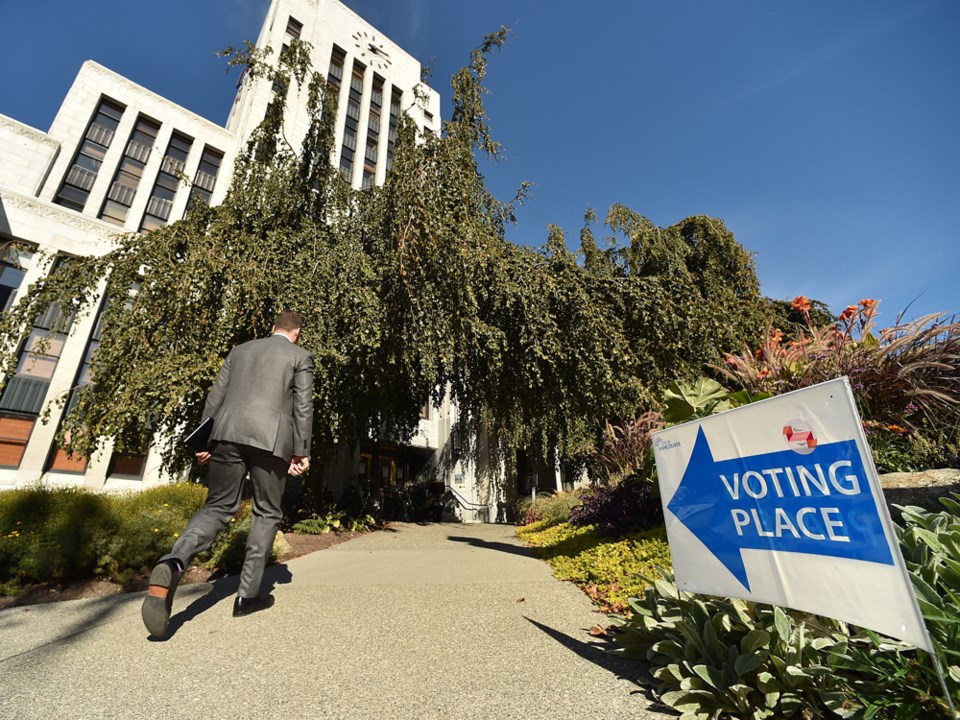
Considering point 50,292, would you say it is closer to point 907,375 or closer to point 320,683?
point 320,683

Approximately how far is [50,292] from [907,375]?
29.7 ft

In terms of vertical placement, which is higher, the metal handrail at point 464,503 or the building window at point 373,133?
the building window at point 373,133

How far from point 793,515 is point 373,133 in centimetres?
3079

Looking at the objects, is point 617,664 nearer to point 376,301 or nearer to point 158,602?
point 158,602

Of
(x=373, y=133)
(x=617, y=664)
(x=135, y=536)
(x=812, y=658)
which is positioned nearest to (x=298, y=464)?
(x=617, y=664)

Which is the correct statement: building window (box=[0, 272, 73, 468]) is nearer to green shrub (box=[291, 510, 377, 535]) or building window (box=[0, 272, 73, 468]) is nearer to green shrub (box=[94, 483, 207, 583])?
green shrub (box=[291, 510, 377, 535])

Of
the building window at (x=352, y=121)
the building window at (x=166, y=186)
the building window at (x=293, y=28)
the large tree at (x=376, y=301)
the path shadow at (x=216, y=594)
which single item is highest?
the building window at (x=293, y=28)

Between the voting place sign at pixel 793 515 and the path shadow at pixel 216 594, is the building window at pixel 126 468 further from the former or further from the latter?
the voting place sign at pixel 793 515

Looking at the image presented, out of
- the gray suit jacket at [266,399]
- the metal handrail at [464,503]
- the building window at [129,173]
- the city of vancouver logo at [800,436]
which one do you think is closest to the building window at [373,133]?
the building window at [129,173]

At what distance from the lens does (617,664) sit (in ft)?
6.27

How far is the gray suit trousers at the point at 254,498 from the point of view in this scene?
2.42 metres

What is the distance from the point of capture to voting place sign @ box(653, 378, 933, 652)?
3.95ft

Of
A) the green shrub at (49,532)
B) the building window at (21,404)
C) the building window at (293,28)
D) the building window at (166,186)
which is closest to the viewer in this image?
the green shrub at (49,532)

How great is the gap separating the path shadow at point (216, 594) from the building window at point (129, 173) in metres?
19.4
